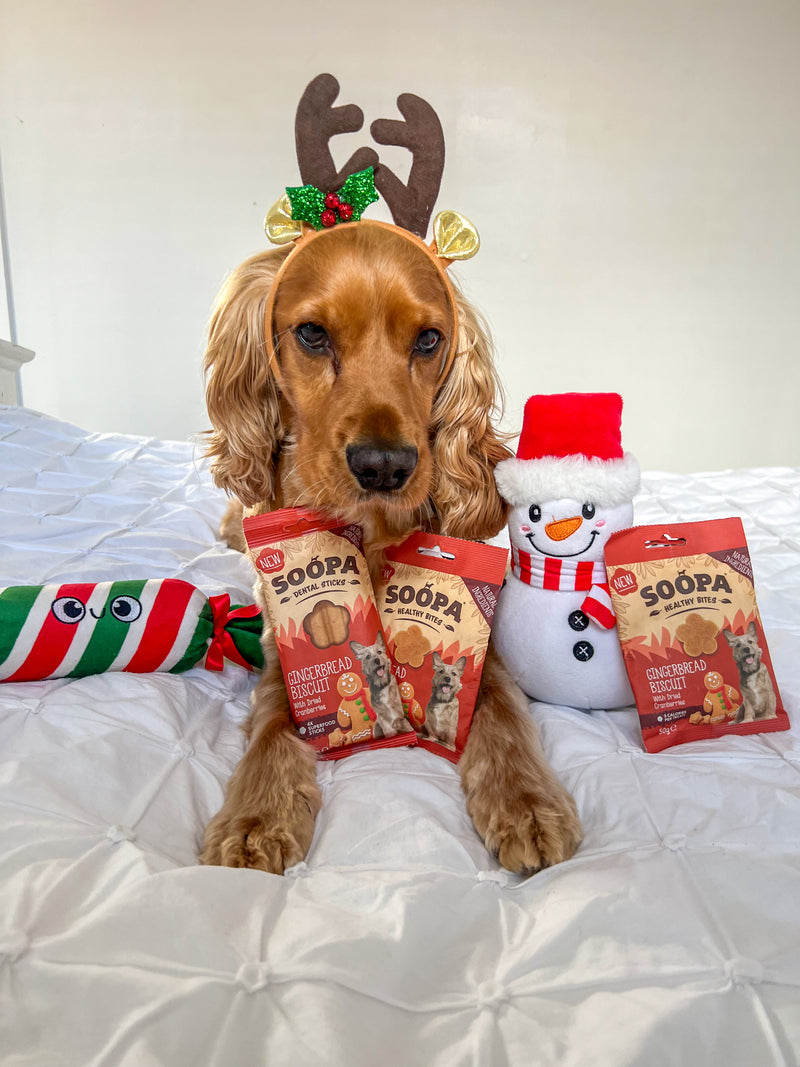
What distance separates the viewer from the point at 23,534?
175 centimetres

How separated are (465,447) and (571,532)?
0.90 ft

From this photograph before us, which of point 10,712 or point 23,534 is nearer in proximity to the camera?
point 10,712

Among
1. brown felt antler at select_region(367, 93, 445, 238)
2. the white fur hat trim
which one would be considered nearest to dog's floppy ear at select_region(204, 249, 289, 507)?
brown felt antler at select_region(367, 93, 445, 238)

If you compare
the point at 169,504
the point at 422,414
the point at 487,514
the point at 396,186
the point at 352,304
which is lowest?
the point at 169,504

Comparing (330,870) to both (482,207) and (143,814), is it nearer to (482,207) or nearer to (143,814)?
(143,814)

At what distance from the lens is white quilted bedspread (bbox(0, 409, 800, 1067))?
57 centimetres

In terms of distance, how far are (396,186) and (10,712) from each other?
3.48 ft

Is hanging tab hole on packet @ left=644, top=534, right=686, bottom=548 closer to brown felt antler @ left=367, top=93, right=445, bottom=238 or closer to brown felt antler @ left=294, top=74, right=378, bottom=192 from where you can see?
brown felt antler @ left=367, top=93, right=445, bottom=238

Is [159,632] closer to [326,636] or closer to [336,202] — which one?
[326,636]

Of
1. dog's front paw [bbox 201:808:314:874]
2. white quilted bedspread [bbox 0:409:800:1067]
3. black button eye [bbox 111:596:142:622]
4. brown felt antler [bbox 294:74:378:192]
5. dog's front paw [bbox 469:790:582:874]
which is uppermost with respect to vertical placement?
brown felt antler [bbox 294:74:378:192]

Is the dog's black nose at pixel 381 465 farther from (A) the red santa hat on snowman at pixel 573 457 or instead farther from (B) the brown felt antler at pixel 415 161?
(B) the brown felt antler at pixel 415 161

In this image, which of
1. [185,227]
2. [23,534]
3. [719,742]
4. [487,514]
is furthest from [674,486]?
[185,227]

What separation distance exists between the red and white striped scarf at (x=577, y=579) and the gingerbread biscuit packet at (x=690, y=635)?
0.10 feet

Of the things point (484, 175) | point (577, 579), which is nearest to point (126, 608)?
point (577, 579)
